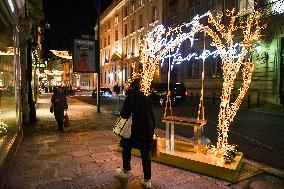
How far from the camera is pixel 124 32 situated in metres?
50.4

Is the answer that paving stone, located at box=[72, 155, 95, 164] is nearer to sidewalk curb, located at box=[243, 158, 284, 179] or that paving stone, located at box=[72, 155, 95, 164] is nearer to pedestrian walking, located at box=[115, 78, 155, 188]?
pedestrian walking, located at box=[115, 78, 155, 188]

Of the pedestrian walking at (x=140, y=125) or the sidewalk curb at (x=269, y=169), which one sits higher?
the pedestrian walking at (x=140, y=125)

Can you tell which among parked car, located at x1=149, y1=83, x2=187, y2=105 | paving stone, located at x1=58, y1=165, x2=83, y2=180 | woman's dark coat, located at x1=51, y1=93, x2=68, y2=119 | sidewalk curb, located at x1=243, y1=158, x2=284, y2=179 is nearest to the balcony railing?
parked car, located at x1=149, y1=83, x2=187, y2=105

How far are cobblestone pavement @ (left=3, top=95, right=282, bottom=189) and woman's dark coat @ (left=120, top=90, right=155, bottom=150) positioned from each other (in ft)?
2.74

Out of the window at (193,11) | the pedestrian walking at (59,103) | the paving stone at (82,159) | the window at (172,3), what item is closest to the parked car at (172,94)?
the pedestrian walking at (59,103)

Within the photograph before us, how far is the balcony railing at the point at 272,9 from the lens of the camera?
19667mm

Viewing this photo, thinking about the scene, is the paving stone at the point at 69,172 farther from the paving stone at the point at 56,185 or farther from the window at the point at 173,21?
the window at the point at 173,21

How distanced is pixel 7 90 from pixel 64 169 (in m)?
2.94

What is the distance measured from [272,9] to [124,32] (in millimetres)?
32858

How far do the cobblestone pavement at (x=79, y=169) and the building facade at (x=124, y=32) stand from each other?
2841 cm

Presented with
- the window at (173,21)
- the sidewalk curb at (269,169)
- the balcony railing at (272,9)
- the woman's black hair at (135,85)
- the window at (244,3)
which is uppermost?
the window at (173,21)

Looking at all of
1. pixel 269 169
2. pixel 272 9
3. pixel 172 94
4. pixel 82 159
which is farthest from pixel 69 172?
pixel 272 9

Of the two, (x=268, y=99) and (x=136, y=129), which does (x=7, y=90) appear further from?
(x=268, y=99)

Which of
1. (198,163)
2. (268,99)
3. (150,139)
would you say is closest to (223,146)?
(198,163)
